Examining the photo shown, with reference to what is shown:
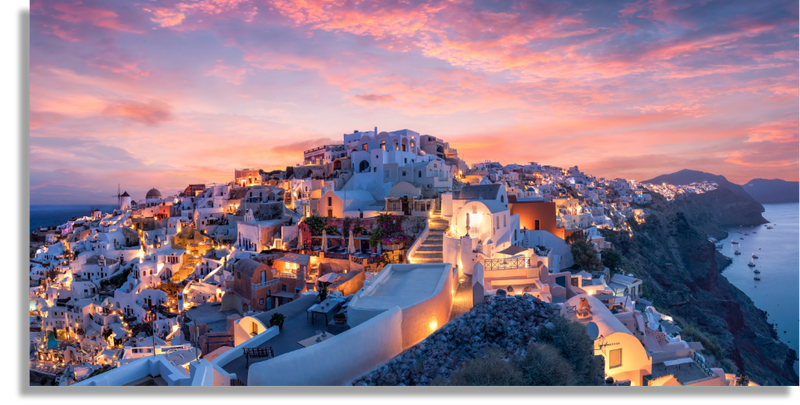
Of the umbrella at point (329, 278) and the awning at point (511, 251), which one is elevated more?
the awning at point (511, 251)

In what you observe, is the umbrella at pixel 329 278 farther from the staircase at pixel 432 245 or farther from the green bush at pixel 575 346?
the green bush at pixel 575 346

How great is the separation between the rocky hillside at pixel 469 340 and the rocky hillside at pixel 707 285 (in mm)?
10487

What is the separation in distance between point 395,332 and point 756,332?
27.4m

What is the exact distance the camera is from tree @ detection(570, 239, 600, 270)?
56.2 ft

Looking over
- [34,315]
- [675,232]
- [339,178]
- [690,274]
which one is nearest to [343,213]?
[339,178]

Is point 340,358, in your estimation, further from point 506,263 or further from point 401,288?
point 506,263

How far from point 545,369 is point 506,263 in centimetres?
659

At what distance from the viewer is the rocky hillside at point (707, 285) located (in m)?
18.2

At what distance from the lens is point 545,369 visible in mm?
4465

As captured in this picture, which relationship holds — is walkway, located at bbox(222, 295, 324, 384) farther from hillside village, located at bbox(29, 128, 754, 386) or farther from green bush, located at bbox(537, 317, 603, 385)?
green bush, located at bbox(537, 317, 603, 385)

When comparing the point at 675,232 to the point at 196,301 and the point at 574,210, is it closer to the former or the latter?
the point at 574,210

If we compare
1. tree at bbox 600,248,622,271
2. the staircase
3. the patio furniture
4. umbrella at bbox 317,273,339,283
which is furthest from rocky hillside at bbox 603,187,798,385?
the patio furniture

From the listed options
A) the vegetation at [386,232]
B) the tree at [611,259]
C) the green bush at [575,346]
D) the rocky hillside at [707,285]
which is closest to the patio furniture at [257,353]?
the green bush at [575,346]

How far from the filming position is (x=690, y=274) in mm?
29406
